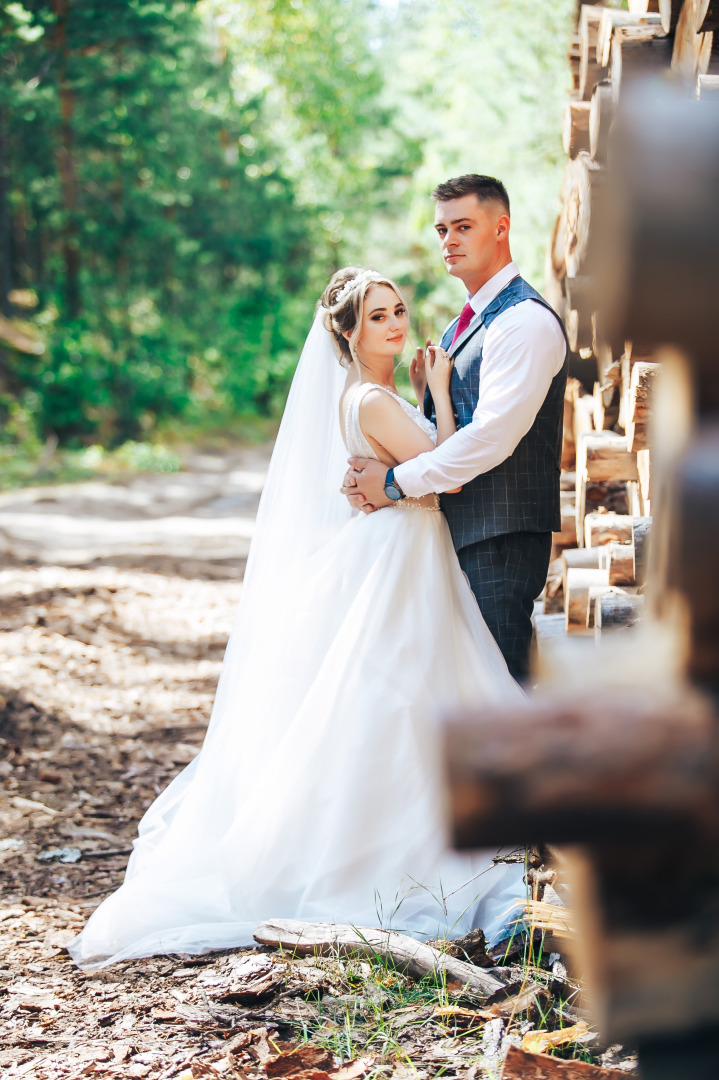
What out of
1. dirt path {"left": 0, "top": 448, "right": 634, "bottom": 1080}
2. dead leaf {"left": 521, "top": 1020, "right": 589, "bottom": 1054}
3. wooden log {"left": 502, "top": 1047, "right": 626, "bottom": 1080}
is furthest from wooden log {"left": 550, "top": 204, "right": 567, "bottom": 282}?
wooden log {"left": 502, "top": 1047, "right": 626, "bottom": 1080}

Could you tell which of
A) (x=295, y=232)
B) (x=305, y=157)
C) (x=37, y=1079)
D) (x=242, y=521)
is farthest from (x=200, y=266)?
(x=37, y=1079)

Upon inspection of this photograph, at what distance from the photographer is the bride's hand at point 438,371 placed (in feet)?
10.5

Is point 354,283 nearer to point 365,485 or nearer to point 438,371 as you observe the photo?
point 438,371

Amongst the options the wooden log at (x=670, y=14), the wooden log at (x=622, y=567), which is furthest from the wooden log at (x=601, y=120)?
the wooden log at (x=622, y=567)

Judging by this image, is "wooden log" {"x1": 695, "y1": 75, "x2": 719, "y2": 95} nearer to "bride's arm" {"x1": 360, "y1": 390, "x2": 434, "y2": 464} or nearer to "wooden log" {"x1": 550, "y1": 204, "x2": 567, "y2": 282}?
"bride's arm" {"x1": 360, "y1": 390, "x2": 434, "y2": 464}

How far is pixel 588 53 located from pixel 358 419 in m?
1.99

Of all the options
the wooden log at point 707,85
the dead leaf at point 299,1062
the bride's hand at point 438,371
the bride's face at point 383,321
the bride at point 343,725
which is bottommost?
the dead leaf at point 299,1062

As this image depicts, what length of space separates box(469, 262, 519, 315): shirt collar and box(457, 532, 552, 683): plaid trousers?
781mm

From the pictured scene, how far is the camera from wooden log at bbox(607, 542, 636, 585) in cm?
292

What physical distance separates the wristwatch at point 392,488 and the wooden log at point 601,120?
50.4 inches

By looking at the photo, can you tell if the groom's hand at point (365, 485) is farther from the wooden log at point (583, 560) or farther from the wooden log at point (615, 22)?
the wooden log at point (615, 22)

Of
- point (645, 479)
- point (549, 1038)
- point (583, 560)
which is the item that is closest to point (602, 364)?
point (645, 479)

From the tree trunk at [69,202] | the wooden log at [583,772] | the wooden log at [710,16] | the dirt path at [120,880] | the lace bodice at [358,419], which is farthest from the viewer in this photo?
the tree trunk at [69,202]

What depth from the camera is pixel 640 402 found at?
9.22 ft
